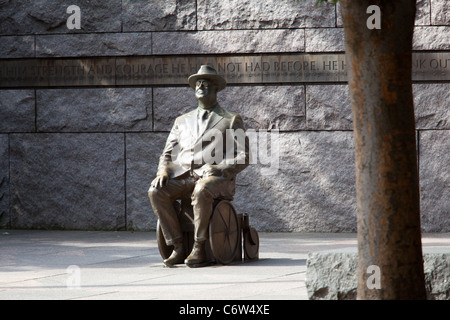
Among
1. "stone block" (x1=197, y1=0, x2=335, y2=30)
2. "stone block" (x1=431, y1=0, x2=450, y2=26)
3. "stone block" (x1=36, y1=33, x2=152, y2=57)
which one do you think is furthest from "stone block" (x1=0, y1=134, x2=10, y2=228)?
"stone block" (x1=431, y1=0, x2=450, y2=26)

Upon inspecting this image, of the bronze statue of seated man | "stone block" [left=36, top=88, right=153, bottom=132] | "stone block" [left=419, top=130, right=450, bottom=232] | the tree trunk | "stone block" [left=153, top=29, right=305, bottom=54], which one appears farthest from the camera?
"stone block" [left=36, top=88, right=153, bottom=132]

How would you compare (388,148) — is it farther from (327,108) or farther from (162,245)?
(327,108)

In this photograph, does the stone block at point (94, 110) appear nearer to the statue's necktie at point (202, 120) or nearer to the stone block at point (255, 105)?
the stone block at point (255, 105)

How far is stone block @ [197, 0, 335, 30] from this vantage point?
11.3 m

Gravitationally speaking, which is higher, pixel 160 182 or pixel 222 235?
pixel 160 182

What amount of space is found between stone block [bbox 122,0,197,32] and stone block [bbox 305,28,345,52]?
1.60 metres

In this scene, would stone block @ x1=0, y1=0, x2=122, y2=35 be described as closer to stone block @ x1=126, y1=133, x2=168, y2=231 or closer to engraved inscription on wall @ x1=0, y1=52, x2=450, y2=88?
engraved inscription on wall @ x1=0, y1=52, x2=450, y2=88

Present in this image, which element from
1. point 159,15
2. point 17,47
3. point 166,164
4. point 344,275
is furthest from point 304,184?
point 344,275

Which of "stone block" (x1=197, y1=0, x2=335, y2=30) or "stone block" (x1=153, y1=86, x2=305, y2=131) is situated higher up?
"stone block" (x1=197, y1=0, x2=335, y2=30)

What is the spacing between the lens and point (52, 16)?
1205 centimetres

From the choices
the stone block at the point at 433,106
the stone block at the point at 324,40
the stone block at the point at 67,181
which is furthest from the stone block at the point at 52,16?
the stone block at the point at 433,106

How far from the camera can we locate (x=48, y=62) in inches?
478

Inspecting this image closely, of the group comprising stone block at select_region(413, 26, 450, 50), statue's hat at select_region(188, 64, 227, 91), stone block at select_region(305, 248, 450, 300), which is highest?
stone block at select_region(413, 26, 450, 50)

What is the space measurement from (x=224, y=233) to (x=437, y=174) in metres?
4.10
